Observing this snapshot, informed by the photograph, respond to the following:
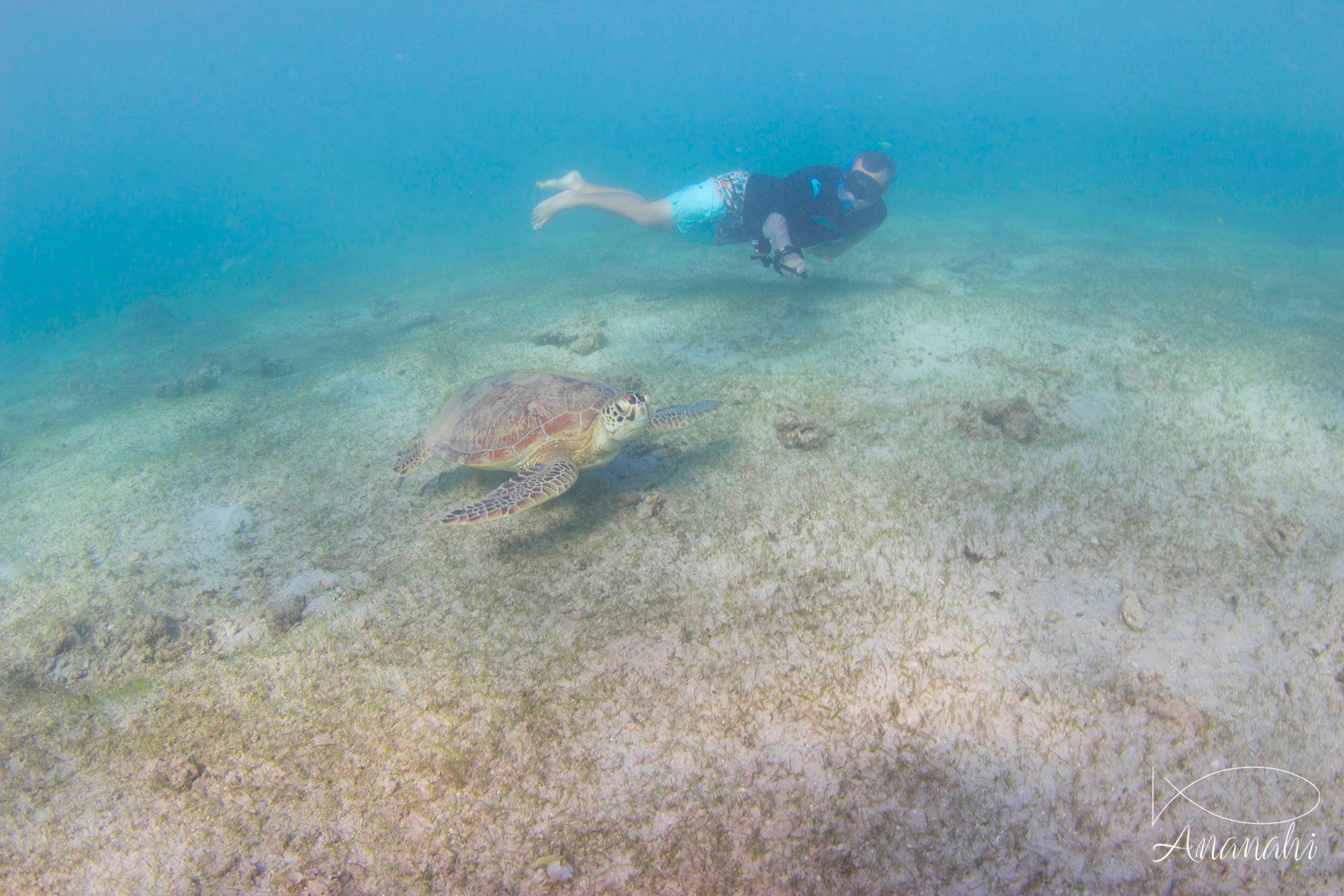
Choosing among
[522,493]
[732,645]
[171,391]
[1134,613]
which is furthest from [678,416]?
[171,391]

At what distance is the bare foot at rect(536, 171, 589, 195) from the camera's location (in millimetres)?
9727

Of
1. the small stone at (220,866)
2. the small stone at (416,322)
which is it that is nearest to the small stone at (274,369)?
the small stone at (416,322)

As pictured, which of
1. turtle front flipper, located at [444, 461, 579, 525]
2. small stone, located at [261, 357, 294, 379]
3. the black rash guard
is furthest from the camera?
small stone, located at [261, 357, 294, 379]

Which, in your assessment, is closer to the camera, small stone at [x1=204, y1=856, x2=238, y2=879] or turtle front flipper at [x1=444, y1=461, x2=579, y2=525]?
small stone at [x1=204, y1=856, x2=238, y2=879]

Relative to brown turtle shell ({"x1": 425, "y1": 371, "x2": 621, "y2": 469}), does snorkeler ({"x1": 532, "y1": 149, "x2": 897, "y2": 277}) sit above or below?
above

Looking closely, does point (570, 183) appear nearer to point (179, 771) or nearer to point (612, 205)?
point (612, 205)

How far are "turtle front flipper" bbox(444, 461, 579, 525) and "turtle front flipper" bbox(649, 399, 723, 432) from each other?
0.86 meters

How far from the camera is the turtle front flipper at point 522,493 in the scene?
10.7ft

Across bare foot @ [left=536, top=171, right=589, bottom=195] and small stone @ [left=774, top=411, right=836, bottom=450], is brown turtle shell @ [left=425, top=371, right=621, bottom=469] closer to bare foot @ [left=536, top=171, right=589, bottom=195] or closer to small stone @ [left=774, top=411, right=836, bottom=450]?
small stone @ [left=774, top=411, right=836, bottom=450]

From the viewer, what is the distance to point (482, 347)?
8102 mm

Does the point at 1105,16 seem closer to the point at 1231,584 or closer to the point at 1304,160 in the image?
the point at 1304,160

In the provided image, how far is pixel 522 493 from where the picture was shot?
352 centimetres

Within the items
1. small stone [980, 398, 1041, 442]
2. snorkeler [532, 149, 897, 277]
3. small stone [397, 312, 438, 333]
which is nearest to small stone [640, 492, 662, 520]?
small stone [980, 398, 1041, 442]

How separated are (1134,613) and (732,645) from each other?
8.30 ft
